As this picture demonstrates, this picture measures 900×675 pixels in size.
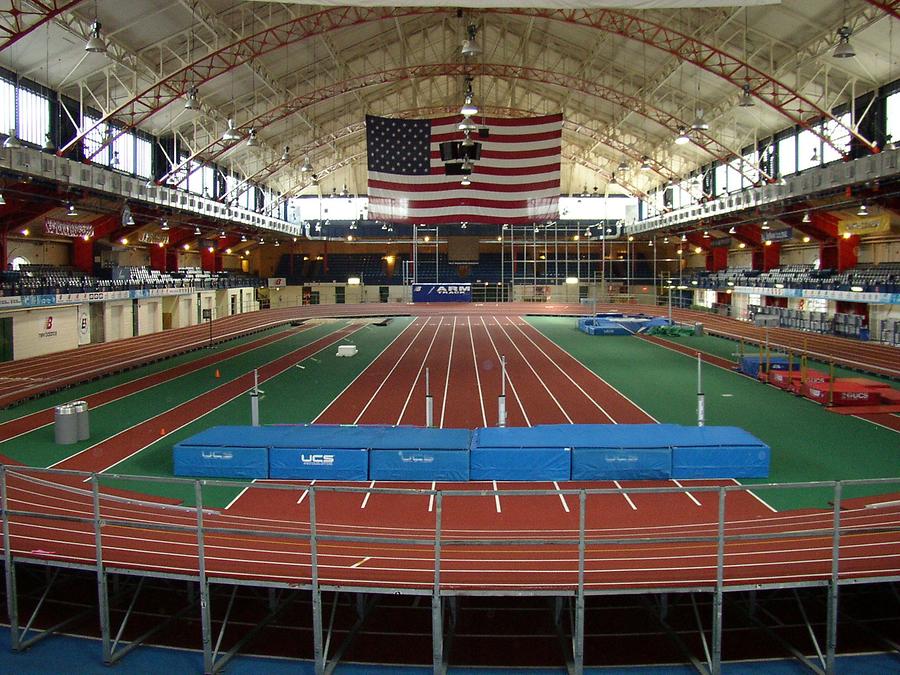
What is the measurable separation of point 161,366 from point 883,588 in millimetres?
26024

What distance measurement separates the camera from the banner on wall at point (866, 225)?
33469 millimetres

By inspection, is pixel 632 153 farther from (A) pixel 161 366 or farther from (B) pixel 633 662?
(B) pixel 633 662

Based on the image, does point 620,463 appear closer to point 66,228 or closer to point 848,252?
point 66,228

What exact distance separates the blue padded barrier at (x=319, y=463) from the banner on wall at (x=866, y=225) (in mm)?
31576

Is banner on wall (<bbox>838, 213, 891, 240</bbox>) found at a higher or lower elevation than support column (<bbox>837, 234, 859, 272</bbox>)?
higher

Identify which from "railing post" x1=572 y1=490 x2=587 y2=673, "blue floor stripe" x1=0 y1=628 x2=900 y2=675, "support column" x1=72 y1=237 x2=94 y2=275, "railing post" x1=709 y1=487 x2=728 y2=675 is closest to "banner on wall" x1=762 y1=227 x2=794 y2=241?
"blue floor stripe" x1=0 y1=628 x2=900 y2=675

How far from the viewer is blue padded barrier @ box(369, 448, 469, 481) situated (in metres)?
12.6

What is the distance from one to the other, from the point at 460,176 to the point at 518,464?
26.0 metres

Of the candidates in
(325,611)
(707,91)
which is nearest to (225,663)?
(325,611)

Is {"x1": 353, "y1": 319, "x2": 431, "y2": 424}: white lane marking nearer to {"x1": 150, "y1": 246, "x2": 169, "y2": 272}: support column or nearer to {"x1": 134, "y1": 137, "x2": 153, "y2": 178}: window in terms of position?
{"x1": 134, "y1": 137, "x2": 153, "y2": 178}: window

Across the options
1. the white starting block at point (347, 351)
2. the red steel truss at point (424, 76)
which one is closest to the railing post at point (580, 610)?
the white starting block at point (347, 351)

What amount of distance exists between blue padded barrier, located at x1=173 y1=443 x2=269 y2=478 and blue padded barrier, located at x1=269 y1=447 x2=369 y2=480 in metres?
0.22

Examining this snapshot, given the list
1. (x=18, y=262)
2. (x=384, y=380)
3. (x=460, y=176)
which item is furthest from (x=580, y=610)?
(x=18, y=262)

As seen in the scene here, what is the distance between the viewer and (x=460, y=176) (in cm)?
3628
